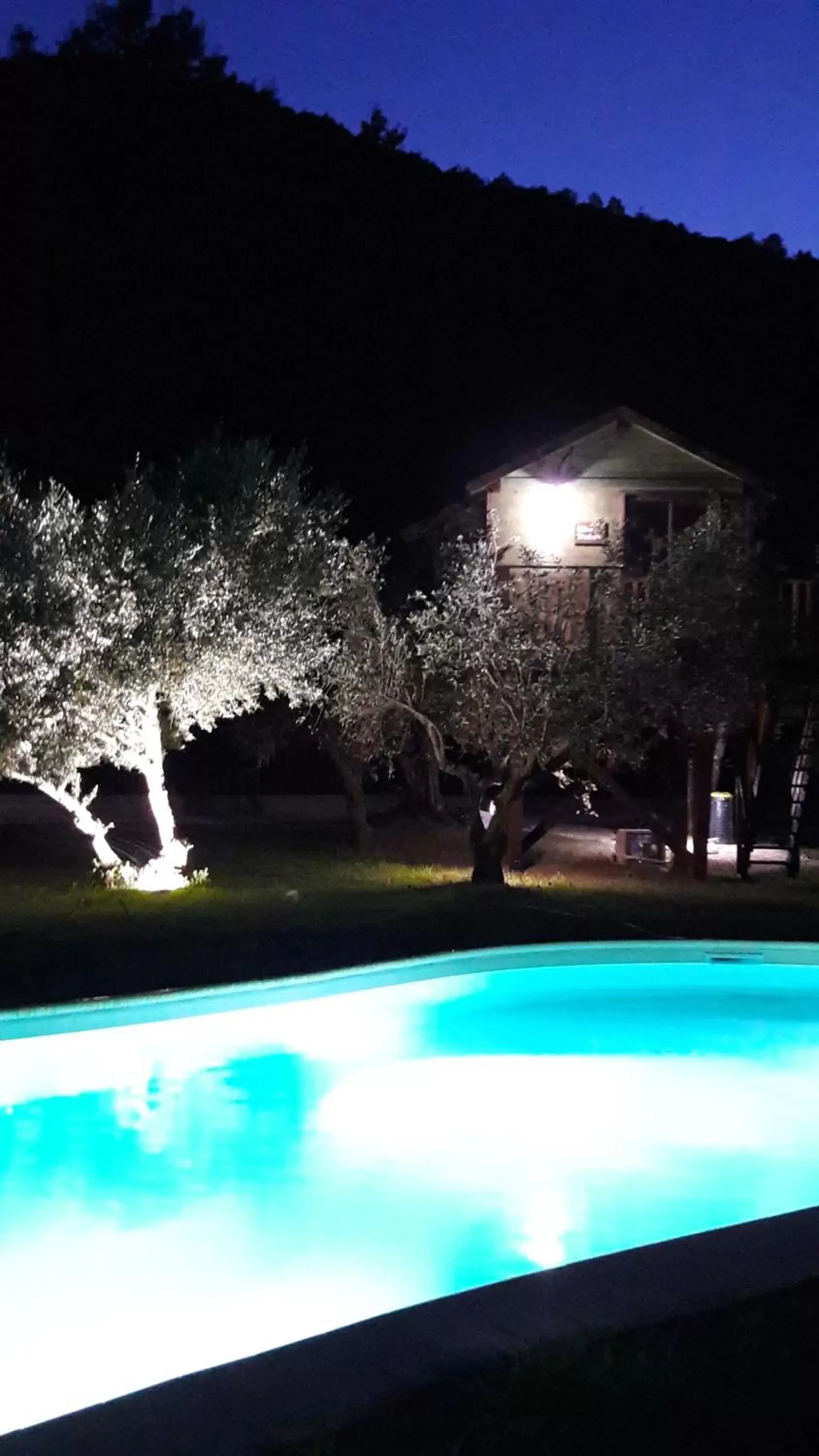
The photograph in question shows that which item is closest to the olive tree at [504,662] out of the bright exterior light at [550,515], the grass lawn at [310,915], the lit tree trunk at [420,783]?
the grass lawn at [310,915]

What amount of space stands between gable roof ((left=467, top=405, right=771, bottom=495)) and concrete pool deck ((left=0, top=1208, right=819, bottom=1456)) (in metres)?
14.2

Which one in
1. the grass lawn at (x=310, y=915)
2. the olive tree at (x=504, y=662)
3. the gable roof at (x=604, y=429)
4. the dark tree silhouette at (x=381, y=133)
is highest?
the dark tree silhouette at (x=381, y=133)

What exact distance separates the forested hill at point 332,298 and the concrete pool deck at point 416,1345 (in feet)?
92.5

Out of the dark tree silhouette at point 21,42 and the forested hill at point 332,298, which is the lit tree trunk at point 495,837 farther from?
the dark tree silhouette at point 21,42

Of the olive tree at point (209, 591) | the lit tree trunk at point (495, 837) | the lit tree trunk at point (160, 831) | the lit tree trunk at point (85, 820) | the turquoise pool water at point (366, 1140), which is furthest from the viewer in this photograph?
the lit tree trunk at point (495, 837)

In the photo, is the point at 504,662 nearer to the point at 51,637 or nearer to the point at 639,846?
the point at 51,637

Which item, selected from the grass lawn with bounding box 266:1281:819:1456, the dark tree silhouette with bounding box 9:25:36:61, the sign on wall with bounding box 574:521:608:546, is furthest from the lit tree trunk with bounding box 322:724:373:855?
the dark tree silhouette with bounding box 9:25:36:61

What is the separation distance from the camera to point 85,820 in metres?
14.3

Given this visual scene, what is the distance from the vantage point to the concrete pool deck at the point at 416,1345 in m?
3.07

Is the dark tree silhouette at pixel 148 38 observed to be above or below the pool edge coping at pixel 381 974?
above

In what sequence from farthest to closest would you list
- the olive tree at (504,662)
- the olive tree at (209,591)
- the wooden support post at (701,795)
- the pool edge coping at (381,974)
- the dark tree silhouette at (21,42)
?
the dark tree silhouette at (21,42) < the wooden support post at (701,795) < the olive tree at (504,662) < the olive tree at (209,591) < the pool edge coping at (381,974)

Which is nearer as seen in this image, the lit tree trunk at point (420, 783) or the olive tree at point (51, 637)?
the olive tree at point (51, 637)

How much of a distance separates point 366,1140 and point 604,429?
38.0 feet

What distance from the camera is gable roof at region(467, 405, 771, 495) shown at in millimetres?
17609
